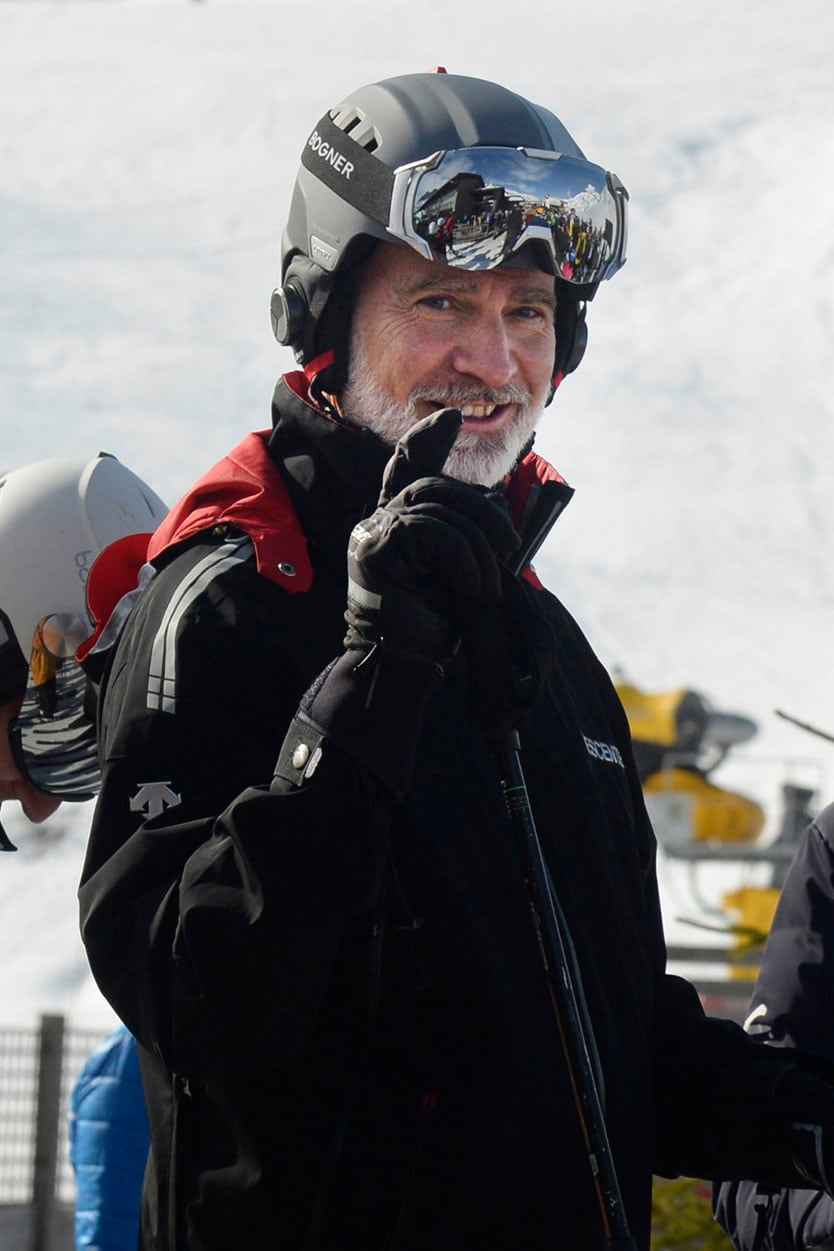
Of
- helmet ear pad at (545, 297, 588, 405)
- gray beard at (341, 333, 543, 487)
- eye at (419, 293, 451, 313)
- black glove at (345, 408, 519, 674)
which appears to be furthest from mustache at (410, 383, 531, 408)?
black glove at (345, 408, 519, 674)

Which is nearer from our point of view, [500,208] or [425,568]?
[425,568]

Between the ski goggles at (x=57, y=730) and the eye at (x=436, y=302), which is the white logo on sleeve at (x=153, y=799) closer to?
the eye at (x=436, y=302)

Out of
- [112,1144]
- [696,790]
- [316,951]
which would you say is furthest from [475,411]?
[696,790]

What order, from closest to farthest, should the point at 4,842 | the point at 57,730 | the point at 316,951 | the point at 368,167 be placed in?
the point at 316,951, the point at 368,167, the point at 57,730, the point at 4,842

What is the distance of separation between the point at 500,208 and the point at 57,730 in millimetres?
1404

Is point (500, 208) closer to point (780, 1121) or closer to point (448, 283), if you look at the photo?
point (448, 283)

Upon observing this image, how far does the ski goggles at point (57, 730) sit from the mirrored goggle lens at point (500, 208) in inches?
49.8

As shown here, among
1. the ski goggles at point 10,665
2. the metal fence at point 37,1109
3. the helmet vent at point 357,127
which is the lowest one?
the metal fence at point 37,1109

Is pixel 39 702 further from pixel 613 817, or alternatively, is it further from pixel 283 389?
pixel 613 817

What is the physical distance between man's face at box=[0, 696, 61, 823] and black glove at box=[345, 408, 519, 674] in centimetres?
164

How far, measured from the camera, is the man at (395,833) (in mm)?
2174

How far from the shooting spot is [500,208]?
9.02 feet

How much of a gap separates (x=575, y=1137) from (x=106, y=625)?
3.21ft

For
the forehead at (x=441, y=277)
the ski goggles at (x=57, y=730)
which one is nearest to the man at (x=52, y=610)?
the ski goggles at (x=57, y=730)
